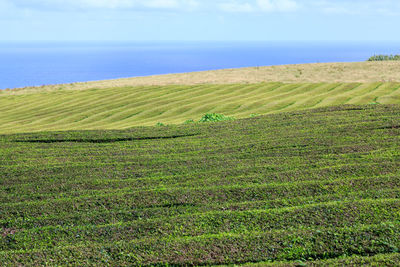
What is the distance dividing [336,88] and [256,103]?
38.7 ft

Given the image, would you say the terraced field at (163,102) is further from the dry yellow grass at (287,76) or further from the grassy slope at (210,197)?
the grassy slope at (210,197)

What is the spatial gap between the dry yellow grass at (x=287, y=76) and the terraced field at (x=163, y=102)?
349 centimetres

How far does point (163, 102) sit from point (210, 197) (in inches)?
1186

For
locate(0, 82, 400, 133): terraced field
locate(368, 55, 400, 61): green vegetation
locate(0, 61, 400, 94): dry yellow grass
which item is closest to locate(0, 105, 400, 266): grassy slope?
locate(0, 82, 400, 133): terraced field

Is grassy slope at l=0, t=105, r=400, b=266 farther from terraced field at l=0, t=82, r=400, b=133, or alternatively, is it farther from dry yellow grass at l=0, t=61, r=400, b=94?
dry yellow grass at l=0, t=61, r=400, b=94

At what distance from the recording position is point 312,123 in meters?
21.2

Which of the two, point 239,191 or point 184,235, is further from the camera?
point 239,191

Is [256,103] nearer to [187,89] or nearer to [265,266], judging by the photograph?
[187,89]

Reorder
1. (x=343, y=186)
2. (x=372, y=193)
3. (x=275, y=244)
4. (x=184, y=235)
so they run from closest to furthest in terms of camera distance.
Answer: (x=275, y=244) < (x=184, y=235) < (x=372, y=193) < (x=343, y=186)

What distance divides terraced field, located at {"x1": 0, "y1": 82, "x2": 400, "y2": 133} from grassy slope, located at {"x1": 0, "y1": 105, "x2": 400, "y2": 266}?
13.1 m

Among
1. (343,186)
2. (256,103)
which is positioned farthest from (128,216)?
(256,103)

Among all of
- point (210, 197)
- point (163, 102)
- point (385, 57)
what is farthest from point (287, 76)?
point (210, 197)

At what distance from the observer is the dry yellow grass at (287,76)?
168 feet

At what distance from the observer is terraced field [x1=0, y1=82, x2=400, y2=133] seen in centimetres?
3447
